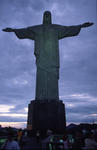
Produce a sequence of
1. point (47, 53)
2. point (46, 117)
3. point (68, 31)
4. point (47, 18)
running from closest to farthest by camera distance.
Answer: point (46, 117), point (47, 53), point (68, 31), point (47, 18)

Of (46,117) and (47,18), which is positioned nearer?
(46,117)

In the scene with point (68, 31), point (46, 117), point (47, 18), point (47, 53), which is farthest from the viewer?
point (47, 18)

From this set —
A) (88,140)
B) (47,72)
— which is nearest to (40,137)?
(47,72)

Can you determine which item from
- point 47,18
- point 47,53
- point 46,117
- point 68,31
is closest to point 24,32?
point 47,18

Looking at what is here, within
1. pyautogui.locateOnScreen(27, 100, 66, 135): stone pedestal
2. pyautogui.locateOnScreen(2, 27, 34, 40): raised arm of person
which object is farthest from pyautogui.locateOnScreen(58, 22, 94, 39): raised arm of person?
pyautogui.locateOnScreen(27, 100, 66, 135): stone pedestal

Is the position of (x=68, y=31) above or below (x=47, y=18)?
below

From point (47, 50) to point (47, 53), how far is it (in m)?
0.26

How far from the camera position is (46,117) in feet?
42.3

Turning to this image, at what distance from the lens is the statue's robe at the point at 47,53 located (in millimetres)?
13984

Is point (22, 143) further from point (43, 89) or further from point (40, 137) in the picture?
point (43, 89)

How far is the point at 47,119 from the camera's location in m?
12.8

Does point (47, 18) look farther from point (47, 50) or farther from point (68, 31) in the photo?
point (47, 50)

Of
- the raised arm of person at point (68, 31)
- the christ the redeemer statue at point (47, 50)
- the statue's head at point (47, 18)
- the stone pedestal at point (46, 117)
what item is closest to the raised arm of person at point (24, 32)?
the christ the redeemer statue at point (47, 50)

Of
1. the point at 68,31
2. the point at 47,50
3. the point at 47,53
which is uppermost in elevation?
the point at 68,31
